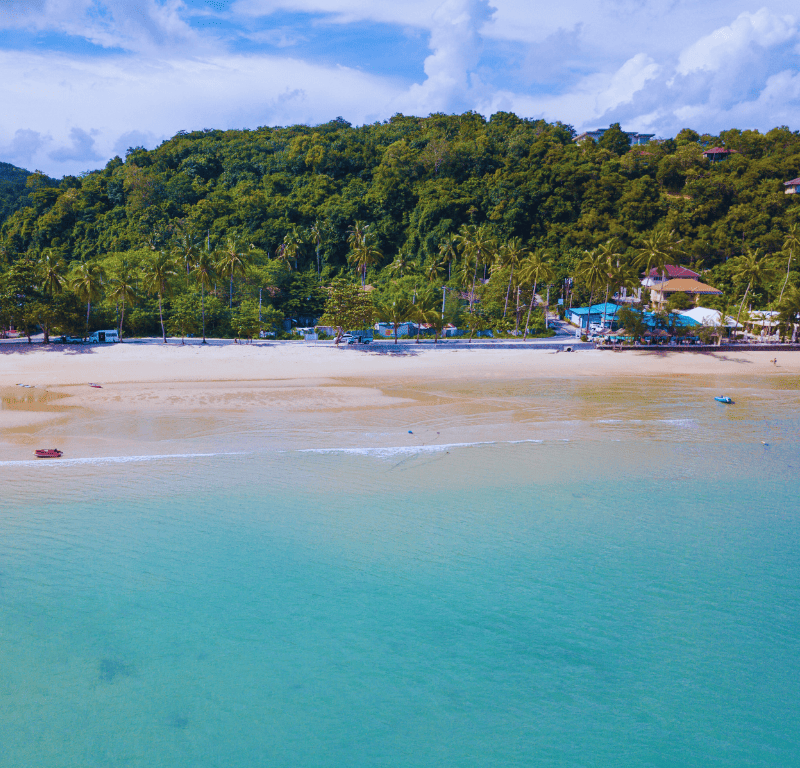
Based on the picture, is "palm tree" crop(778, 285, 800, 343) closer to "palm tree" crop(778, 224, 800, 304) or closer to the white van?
"palm tree" crop(778, 224, 800, 304)

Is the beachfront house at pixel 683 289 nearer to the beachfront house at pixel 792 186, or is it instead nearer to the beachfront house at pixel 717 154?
the beachfront house at pixel 792 186

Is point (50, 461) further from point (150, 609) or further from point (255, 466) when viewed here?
point (150, 609)

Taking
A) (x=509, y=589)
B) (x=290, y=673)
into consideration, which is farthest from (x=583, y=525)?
(x=290, y=673)

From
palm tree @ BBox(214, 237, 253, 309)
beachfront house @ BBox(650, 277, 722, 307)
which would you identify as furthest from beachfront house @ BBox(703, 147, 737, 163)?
palm tree @ BBox(214, 237, 253, 309)

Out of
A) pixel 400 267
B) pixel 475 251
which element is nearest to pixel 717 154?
pixel 475 251

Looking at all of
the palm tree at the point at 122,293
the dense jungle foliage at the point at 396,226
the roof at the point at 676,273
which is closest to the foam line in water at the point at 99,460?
the dense jungle foliage at the point at 396,226

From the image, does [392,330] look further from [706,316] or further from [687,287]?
[687,287]
